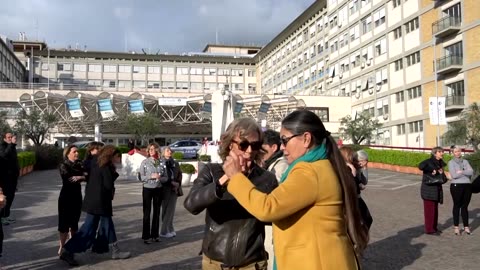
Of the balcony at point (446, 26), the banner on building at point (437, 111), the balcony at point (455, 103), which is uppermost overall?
the balcony at point (446, 26)

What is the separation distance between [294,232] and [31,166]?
2605 cm

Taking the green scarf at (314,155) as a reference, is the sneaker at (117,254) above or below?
below

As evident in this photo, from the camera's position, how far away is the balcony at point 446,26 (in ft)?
126

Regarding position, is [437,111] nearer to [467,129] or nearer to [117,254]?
[467,129]

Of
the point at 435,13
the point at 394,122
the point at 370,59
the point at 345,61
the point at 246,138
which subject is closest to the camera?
the point at 246,138

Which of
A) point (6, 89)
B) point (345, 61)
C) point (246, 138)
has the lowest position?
point (246, 138)

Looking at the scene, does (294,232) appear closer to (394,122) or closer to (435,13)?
(435,13)

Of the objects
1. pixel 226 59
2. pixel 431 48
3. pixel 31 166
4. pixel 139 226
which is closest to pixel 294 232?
pixel 139 226

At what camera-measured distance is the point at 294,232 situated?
219 cm

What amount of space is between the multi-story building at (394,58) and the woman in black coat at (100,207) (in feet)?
119

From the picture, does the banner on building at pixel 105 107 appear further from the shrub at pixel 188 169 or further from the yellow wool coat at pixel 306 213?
the yellow wool coat at pixel 306 213

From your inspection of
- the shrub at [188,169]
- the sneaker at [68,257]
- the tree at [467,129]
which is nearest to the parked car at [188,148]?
the shrub at [188,169]

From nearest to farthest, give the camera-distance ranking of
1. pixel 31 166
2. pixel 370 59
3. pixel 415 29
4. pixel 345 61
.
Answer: pixel 31 166
pixel 415 29
pixel 370 59
pixel 345 61

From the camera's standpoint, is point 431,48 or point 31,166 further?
point 431,48
